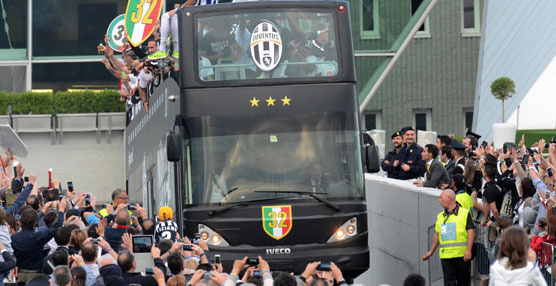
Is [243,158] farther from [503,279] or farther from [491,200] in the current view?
[503,279]

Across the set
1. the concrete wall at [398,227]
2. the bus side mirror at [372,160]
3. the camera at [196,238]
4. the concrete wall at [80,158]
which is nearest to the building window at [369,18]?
the concrete wall at [80,158]

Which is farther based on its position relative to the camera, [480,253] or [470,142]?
[470,142]

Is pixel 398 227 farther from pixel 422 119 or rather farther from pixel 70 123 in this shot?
Answer: pixel 422 119

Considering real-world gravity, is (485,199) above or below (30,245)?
above

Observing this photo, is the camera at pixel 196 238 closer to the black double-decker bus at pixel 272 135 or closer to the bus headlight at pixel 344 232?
the black double-decker bus at pixel 272 135

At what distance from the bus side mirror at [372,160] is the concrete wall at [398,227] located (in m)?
Result: 1.68

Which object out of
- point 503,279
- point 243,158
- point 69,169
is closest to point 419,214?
point 243,158

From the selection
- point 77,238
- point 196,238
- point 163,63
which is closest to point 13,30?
point 163,63

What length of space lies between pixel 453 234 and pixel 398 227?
483cm

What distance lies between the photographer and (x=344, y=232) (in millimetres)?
14945

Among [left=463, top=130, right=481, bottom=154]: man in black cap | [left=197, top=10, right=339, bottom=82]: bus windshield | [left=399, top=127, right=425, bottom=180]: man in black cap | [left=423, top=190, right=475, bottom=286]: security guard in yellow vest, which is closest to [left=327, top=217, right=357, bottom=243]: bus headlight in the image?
[left=423, top=190, right=475, bottom=286]: security guard in yellow vest

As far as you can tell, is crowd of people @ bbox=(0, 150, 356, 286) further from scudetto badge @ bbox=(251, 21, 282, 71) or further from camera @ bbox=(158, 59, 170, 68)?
camera @ bbox=(158, 59, 170, 68)

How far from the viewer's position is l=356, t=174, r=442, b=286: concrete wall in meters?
17.1

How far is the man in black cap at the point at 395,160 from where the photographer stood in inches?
727
